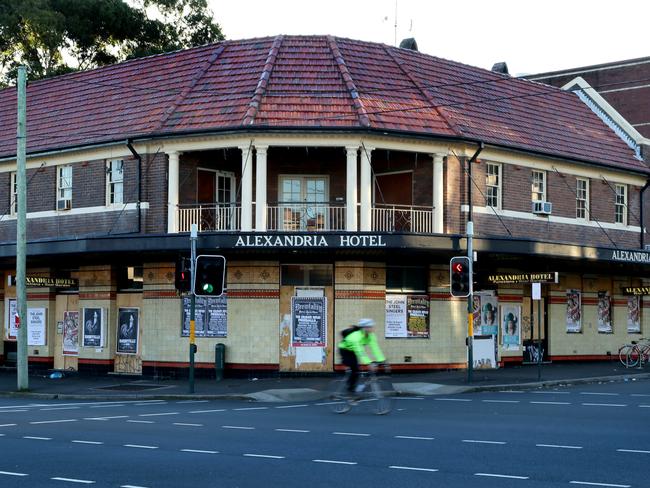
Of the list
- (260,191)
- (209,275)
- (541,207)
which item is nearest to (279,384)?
(209,275)

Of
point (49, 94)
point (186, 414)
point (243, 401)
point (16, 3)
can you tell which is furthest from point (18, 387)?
point (16, 3)

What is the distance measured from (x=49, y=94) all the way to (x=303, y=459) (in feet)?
82.1

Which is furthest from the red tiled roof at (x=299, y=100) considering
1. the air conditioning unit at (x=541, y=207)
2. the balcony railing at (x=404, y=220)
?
the balcony railing at (x=404, y=220)

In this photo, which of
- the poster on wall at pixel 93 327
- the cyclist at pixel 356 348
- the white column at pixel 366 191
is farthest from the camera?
the poster on wall at pixel 93 327

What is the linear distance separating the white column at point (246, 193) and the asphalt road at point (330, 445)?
7118mm

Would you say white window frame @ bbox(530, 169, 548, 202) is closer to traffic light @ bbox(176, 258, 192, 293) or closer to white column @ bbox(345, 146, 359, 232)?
white column @ bbox(345, 146, 359, 232)

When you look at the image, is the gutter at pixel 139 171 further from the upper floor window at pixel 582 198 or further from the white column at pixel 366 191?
the upper floor window at pixel 582 198

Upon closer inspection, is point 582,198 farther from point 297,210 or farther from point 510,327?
point 297,210

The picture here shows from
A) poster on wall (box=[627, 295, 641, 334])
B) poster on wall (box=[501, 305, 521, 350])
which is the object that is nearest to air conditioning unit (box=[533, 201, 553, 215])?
poster on wall (box=[501, 305, 521, 350])

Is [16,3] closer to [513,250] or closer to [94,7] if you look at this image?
[94,7]

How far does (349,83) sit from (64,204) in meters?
9.21

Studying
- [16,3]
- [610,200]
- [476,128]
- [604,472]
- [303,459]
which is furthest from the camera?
[16,3]

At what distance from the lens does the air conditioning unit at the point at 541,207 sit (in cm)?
3119

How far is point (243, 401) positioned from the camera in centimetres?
2250
